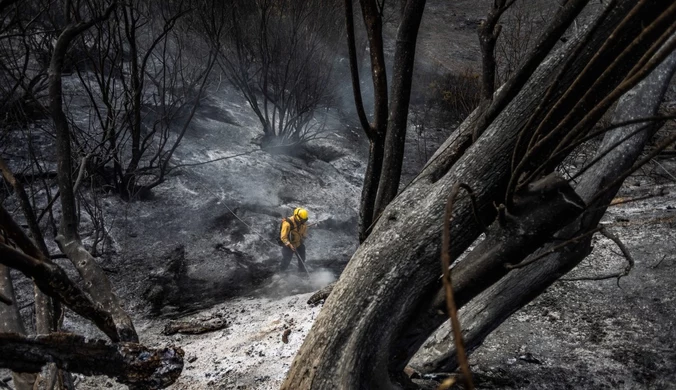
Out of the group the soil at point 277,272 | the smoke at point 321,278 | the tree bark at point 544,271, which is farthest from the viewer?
the smoke at point 321,278

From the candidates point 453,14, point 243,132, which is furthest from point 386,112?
point 453,14

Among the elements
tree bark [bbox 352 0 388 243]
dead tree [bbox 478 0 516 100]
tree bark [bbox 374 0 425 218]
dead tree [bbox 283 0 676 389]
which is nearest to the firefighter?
tree bark [bbox 352 0 388 243]

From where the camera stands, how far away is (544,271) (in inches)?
116

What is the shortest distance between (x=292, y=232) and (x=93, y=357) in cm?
523

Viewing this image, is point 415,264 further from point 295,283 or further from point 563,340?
point 295,283

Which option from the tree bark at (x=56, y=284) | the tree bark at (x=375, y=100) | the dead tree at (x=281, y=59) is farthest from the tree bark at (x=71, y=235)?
the dead tree at (x=281, y=59)

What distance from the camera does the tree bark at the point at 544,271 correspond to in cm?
288

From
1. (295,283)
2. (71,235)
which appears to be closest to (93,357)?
(71,235)

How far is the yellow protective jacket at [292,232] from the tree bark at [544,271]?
13.6 feet

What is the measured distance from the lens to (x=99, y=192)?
7676 mm

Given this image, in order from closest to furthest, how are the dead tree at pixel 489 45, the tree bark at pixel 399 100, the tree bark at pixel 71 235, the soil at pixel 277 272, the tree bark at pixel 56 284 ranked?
the tree bark at pixel 56 284
the tree bark at pixel 71 235
the dead tree at pixel 489 45
the tree bark at pixel 399 100
the soil at pixel 277 272

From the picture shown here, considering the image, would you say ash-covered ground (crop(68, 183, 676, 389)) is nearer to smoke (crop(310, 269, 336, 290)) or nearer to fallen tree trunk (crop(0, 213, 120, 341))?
fallen tree trunk (crop(0, 213, 120, 341))

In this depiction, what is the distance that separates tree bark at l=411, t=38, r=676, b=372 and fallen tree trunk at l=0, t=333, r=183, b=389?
4.78 ft

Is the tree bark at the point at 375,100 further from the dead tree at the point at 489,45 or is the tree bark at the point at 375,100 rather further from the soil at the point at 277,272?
the soil at the point at 277,272
